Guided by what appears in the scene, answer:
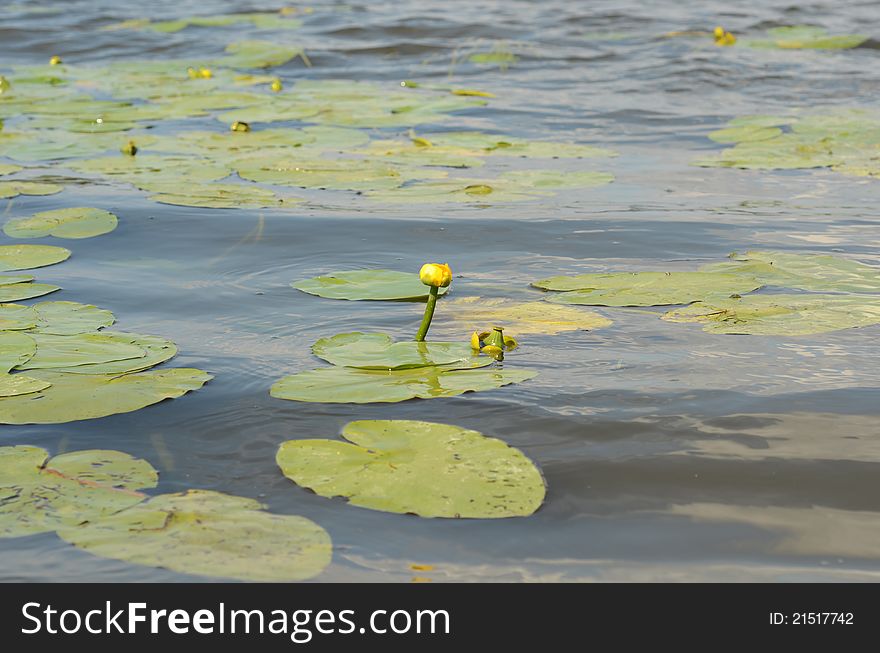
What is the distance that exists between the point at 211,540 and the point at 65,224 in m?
2.14

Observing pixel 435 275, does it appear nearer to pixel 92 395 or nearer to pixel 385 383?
pixel 385 383

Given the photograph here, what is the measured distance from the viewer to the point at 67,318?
2.72 m

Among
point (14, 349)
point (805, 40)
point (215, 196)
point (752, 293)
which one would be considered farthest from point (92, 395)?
point (805, 40)

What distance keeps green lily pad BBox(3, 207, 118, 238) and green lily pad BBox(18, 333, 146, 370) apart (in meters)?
1.04

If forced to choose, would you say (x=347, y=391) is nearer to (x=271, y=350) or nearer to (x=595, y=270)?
(x=271, y=350)

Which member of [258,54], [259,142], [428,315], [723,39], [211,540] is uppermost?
[723,39]

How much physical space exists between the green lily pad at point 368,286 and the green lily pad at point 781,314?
656 mm

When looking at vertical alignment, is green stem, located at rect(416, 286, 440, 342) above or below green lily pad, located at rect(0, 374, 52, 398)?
above

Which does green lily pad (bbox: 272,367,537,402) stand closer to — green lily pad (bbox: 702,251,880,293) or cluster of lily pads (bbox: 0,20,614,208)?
green lily pad (bbox: 702,251,880,293)

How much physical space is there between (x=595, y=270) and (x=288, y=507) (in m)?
1.53

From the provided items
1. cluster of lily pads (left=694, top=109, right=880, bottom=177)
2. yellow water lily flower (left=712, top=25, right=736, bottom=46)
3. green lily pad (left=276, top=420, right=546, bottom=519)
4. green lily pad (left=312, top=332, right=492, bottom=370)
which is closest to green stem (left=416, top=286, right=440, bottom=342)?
green lily pad (left=312, top=332, right=492, bottom=370)

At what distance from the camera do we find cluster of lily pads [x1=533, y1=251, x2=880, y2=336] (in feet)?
8.53

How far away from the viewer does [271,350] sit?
8.59ft
